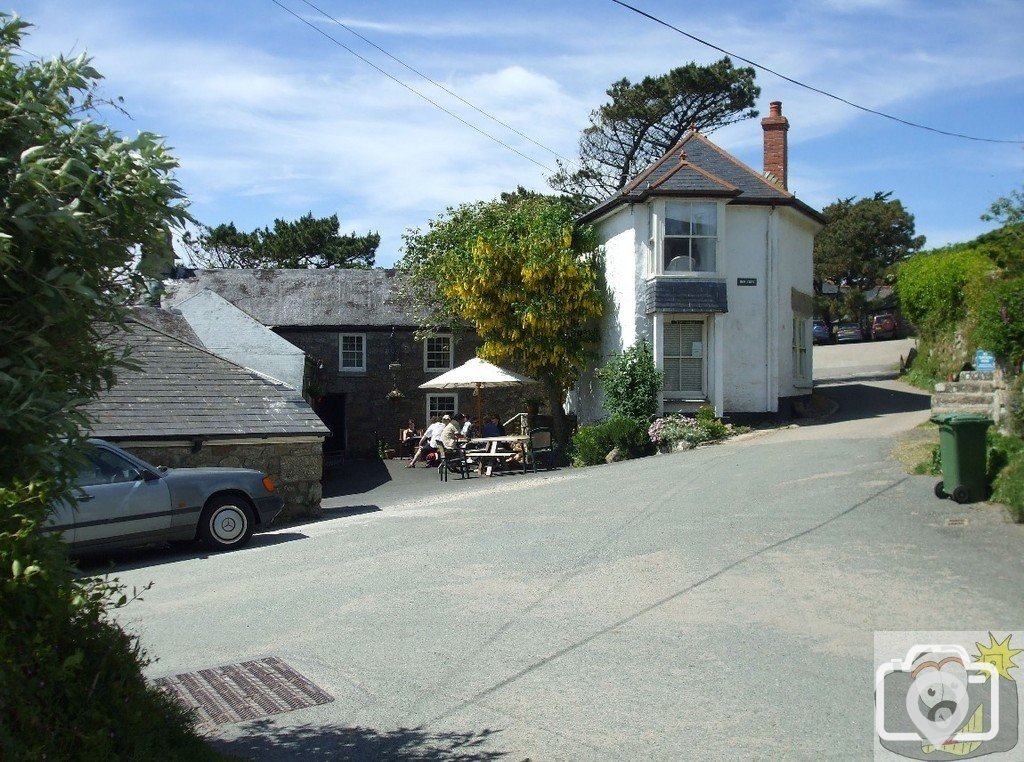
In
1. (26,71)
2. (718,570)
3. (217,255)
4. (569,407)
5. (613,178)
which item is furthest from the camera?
(217,255)

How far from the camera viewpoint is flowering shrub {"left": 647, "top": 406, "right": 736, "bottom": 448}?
21.5 metres

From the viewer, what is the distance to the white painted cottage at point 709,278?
23234 millimetres

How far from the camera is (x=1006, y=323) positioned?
43.7ft

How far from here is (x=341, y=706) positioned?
6086mm

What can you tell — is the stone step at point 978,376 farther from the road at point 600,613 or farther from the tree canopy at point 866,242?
the tree canopy at point 866,242

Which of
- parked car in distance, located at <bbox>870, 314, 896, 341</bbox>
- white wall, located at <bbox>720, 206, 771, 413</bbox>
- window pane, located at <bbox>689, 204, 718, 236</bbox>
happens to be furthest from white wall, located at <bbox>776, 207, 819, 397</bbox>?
parked car in distance, located at <bbox>870, 314, 896, 341</bbox>

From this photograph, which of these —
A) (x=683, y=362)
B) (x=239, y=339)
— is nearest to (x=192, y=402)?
(x=239, y=339)

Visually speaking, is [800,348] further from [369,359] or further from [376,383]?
[369,359]

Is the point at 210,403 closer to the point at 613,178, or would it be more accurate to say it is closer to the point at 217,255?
the point at 613,178

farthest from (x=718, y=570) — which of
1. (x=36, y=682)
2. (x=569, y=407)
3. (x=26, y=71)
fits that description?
(x=569, y=407)

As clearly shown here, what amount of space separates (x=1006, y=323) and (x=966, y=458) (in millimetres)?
2670

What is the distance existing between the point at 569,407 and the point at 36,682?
87.3ft

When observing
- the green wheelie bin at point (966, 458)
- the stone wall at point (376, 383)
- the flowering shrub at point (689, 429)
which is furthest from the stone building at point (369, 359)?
the green wheelie bin at point (966, 458)

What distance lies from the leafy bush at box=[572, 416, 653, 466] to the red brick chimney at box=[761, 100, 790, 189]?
954 centimetres
